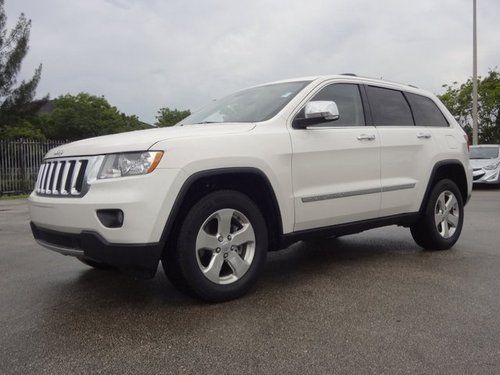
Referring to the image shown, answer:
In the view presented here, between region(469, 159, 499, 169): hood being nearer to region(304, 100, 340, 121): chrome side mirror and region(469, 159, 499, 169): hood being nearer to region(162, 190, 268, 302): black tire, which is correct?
region(304, 100, 340, 121): chrome side mirror

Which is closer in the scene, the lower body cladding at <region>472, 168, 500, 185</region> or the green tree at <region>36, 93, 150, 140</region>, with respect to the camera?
the lower body cladding at <region>472, 168, 500, 185</region>

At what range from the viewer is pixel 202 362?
276cm

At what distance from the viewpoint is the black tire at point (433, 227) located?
5520 millimetres

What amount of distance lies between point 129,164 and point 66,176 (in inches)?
22.9

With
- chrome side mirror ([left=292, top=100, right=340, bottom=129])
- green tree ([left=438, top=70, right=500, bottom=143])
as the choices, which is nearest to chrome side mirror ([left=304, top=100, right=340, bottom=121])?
chrome side mirror ([left=292, top=100, right=340, bottom=129])

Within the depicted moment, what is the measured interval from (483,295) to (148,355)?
2.61 meters

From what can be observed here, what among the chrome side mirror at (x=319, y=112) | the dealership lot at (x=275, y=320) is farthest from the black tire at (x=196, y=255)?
the chrome side mirror at (x=319, y=112)

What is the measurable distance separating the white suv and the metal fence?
1582cm

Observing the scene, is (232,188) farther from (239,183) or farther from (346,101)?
(346,101)

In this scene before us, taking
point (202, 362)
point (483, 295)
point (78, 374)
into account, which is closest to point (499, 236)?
point (483, 295)

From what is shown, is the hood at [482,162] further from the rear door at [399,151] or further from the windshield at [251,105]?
the windshield at [251,105]

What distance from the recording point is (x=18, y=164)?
19.1 meters

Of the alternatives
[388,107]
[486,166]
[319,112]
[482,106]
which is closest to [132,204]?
[319,112]

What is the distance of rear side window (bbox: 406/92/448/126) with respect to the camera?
222 inches
